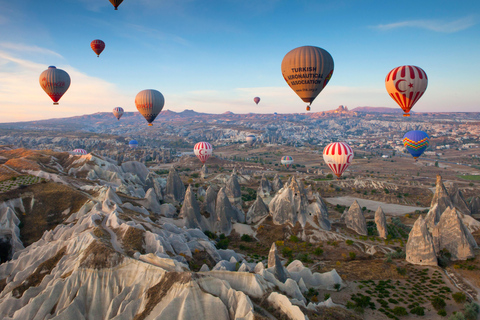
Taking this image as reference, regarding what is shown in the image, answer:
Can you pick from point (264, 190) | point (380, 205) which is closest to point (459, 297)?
point (264, 190)

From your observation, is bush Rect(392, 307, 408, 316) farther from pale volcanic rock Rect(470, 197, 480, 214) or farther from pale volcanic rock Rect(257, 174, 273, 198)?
pale volcanic rock Rect(257, 174, 273, 198)

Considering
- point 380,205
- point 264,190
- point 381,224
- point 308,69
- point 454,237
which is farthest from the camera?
point 380,205

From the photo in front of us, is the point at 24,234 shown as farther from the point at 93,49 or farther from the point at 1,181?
the point at 93,49

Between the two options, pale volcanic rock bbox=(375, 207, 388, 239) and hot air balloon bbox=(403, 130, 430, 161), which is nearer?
pale volcanic rock bbox=(375, 207, 388, 239)

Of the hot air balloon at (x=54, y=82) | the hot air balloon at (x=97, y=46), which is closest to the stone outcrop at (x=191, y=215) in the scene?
the hot air balloon at (x=54, y=82)

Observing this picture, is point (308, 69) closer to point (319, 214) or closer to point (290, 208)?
point (290, 208)

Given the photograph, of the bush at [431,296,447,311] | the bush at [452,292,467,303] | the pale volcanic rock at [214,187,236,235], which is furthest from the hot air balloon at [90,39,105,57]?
the bush at [452,292,467,303]

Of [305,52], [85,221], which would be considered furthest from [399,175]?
[85,221]
